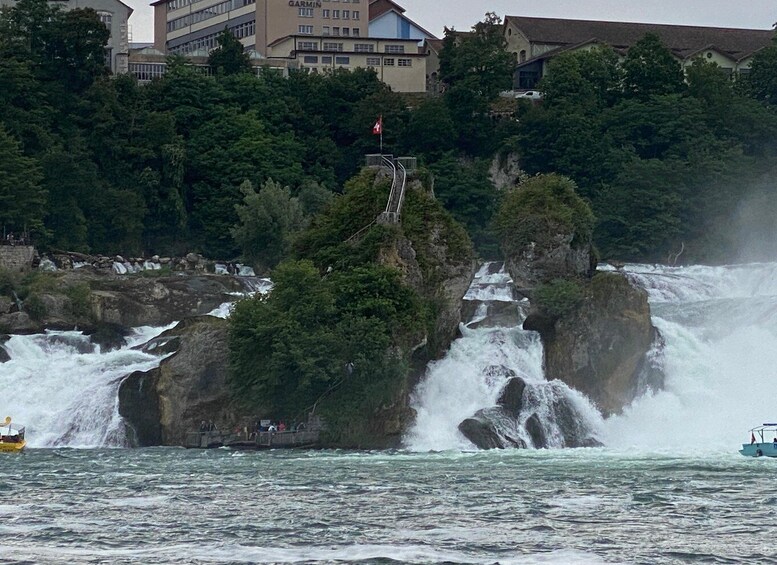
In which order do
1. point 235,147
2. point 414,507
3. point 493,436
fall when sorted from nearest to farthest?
point 414,507 → point 493,436 → point 235,147

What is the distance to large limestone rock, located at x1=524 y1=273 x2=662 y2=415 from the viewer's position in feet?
324

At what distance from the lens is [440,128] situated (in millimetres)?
146125

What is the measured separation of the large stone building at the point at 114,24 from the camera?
504ft

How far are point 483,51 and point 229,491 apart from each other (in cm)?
8786

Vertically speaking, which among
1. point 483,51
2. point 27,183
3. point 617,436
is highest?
point 483,51

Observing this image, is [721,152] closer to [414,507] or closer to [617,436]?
[617,436]

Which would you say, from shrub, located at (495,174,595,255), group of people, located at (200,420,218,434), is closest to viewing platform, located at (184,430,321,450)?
group of people, located at (200,420,218,434)

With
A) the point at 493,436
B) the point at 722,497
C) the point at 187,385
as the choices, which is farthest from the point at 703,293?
the point at 722,497

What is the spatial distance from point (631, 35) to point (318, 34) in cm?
2742

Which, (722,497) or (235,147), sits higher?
(235,147)

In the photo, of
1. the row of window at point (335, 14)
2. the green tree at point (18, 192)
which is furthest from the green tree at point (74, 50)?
the row of window at point (335, 14)

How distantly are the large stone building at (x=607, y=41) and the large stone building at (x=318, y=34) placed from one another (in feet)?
28.3

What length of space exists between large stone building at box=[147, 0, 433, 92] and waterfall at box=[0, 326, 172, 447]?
64.2 metres

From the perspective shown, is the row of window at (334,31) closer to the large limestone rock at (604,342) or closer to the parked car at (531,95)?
the parked car at (531,95)
